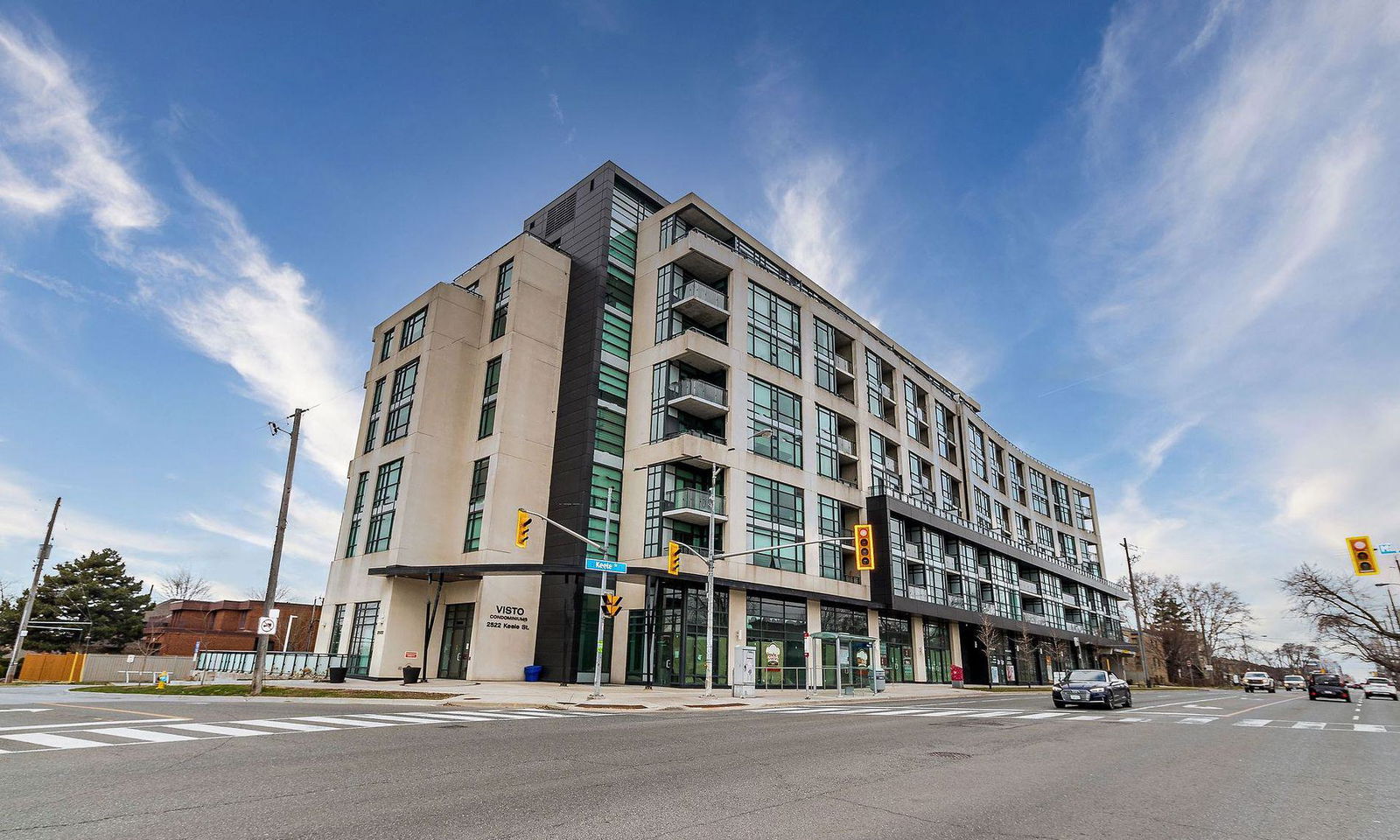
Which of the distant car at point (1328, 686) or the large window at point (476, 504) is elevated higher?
the large window at point (476, 504)

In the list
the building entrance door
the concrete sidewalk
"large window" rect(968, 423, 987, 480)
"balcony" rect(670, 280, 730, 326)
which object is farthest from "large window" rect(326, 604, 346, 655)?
"large window" rect(968, 423, 987, 480)

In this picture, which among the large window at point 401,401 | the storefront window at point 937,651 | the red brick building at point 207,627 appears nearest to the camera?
the large window at point 401,401

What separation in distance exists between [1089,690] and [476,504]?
30.6 meters

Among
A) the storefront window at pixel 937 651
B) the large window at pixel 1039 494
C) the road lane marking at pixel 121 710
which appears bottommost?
the road lane marking at pixel 121 710

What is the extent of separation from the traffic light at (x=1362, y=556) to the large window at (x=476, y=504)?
36.3 m

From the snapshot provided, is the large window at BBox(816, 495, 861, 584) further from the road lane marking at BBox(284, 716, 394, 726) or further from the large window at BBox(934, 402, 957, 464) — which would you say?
the road lane marking at BBox(284, 716, 394, 726)

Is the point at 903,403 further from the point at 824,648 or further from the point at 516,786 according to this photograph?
the point at 516,786

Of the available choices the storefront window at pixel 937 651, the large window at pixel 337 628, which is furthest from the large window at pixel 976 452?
the large window at pixel 337 628

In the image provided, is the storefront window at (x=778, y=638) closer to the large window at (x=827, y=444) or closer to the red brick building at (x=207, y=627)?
the large window at (x=827, y=444)

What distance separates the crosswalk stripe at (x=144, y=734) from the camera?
11336mm

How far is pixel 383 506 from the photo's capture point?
40938mm

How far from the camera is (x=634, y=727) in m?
15.4

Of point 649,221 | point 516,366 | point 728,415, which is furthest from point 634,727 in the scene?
point 649,221

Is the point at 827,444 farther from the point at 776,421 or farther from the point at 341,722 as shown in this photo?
the point at 341,722
